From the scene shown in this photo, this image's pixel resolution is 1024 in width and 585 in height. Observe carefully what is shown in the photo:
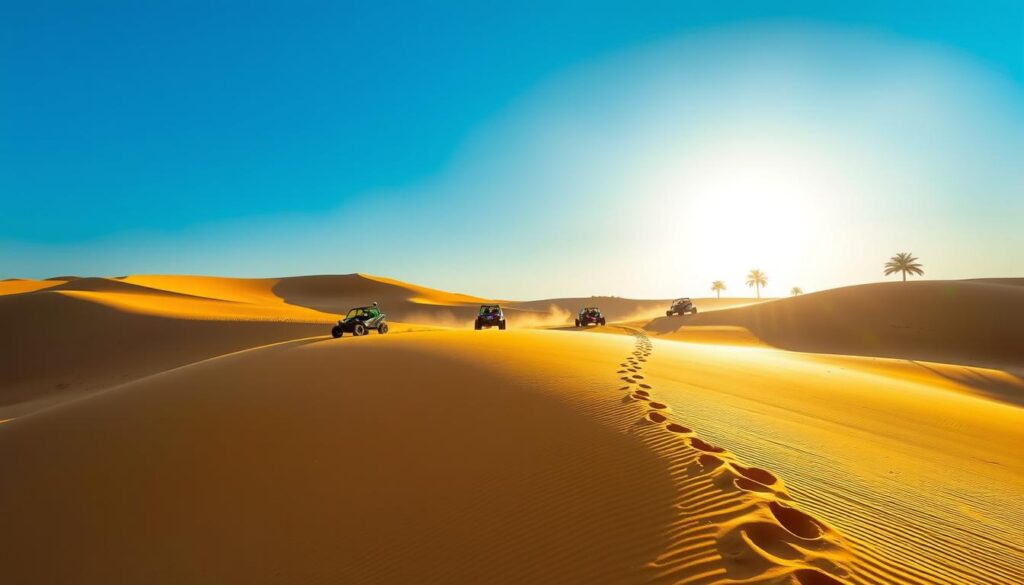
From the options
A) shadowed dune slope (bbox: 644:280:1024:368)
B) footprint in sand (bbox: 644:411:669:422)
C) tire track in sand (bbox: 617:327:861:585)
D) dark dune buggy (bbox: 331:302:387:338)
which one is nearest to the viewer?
tire track in sand (bbox: 617:327:861:585)

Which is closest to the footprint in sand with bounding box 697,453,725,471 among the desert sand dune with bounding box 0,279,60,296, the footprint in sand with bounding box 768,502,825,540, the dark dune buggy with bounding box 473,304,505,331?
the footprint in sand with bounding box 768,502,825,540

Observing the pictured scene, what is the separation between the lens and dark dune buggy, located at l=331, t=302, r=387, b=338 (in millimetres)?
19672

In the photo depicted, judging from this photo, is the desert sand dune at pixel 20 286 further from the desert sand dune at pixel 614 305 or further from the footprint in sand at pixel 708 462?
the footprint in sand at pixel 708 462

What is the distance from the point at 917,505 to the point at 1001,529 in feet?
1.80

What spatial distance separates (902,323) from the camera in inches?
1101

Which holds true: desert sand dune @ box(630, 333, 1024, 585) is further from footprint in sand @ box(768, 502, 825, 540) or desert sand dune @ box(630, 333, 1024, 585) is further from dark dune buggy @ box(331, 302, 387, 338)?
dark dune buggy @ box(331, 302, 387, 338)

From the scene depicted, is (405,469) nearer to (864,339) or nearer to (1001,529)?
(1001,529)

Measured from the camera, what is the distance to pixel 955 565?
3.10m

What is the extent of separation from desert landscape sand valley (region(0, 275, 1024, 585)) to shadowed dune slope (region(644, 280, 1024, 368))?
17.0m

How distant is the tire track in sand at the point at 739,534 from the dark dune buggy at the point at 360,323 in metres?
17.2

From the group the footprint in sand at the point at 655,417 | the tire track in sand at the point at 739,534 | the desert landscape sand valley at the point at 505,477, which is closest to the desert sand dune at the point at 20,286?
the desert landscape sand valley at the point at 505,477

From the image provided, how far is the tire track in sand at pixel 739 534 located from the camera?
280cm

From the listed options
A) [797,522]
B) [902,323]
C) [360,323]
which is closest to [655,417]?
[797,522]

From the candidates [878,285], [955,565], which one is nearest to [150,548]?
[955,565]
